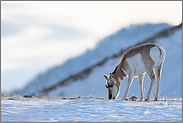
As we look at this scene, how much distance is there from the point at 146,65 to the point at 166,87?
12.4 metres

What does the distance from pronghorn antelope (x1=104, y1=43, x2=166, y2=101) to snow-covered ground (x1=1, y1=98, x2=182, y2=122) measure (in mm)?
1882

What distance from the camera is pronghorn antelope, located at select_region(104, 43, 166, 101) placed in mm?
10367

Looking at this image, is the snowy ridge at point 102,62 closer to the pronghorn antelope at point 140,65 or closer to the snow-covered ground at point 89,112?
the pronghorn antelope at point 140,65

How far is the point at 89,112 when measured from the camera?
7.89 meters

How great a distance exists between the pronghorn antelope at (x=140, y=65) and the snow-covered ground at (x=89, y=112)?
1.88 m

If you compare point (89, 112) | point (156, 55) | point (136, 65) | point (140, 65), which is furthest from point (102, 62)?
point (89, 112)

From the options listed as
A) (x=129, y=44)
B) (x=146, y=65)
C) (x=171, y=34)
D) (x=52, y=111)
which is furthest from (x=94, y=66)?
(x=52, y=111)

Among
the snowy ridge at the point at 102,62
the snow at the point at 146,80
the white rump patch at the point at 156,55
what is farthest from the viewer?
the snowy ridge at the point at 102,62

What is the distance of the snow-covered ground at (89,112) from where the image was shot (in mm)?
7133

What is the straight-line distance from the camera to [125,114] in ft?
25.1

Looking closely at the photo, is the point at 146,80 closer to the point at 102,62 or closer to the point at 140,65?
the point at 102,62

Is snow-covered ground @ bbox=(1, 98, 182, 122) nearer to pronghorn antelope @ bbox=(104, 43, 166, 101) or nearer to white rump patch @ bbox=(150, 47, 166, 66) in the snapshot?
pronghorn antelope @ bbox=(104, 43, 166, 101)

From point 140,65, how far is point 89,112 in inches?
154

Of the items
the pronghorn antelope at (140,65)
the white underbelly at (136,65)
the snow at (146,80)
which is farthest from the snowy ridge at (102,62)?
the white underbelly at (136,65)
